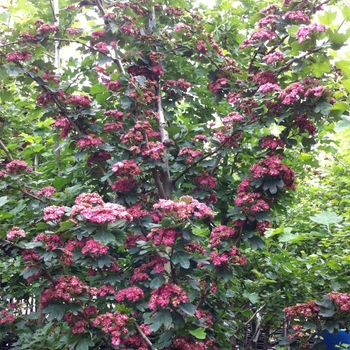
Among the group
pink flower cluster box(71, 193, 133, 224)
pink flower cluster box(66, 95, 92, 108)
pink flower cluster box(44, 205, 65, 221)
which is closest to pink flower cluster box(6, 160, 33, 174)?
pink flower cluster box(66, 95, 92, 108)

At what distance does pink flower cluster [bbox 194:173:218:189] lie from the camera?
8.93 feet

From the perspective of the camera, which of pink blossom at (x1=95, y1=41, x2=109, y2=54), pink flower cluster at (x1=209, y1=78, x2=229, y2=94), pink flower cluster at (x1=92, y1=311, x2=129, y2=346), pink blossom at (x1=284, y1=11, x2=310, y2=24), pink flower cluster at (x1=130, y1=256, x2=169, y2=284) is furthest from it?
pink blossom at (x1=95, y1=41, x2=109, y2=54)

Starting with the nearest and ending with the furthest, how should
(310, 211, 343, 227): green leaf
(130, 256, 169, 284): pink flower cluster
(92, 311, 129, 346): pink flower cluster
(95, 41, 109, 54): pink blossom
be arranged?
(92, 311, 129, 346): pink flower cluster < (310, 211, 343, 227): green leaf < (130, 256, 169, 284): pink flower cluster < (95, 41, 109, 54): pink blossom

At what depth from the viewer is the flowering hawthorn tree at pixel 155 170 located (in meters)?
2.16

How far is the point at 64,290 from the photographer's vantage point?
2.15 m

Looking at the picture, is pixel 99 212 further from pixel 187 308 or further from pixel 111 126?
pixel 111 126

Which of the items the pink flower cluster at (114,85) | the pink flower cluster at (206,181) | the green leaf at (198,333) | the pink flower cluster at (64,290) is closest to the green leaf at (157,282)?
the green leaf at (198,333)

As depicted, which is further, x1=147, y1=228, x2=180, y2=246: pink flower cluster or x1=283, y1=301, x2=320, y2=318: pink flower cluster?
x1=283, y1=301, x2=320, y2=318: pink flower cluster

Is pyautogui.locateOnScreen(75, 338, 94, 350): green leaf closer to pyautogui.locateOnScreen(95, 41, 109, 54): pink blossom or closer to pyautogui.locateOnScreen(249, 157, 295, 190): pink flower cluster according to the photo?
pyautogui.locateOnScreen(249, 157, 295, 190): pink flower cluster

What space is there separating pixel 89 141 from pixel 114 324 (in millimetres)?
1220

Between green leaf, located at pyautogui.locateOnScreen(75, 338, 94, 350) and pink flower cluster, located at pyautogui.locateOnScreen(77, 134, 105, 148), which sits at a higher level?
pink flower cluster, located at pyautogui.locateOnScreen(77, 134, 105, 148)

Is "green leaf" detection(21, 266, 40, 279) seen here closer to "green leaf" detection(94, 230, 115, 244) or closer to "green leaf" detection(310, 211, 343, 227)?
"green leaf" detection(94, 230, 115, 244)

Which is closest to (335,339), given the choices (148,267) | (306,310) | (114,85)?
(306,310)

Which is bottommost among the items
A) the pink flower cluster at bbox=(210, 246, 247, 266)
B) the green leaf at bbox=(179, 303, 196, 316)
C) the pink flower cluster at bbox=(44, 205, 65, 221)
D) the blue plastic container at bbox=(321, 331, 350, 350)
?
the blue plastic container at bbox=(321, 331, 350, 350)
